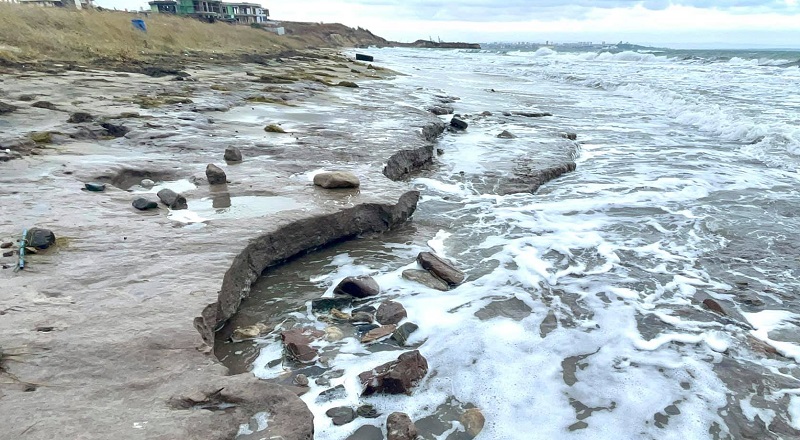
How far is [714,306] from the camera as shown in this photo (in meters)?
3.99

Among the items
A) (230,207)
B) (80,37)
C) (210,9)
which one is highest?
(210,9)

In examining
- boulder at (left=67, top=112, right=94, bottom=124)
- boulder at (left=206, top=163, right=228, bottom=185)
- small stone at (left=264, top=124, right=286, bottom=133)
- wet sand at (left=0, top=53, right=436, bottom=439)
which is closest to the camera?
wet sand at (left=0, top=53, right=436, bottom=439)

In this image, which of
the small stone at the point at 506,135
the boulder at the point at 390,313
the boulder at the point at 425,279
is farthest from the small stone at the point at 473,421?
the small stone at the point at 506,135

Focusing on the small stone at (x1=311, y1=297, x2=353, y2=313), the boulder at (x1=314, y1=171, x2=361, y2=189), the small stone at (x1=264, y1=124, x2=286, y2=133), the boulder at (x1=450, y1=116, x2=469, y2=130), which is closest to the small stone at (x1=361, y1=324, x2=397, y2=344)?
the small stone at (x1=311, y1=297, x2=353, y2=313)

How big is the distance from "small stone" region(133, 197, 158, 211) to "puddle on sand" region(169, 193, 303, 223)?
20cm

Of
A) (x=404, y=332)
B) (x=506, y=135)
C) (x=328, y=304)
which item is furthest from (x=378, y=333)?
(x=506, y=135)

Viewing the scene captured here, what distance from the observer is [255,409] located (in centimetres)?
225

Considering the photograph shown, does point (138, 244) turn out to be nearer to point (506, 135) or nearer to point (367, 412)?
point (367, 412)

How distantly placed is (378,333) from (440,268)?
111 cm

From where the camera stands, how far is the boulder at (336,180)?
18.2 ft

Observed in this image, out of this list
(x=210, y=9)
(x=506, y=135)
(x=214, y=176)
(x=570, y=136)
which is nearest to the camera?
(x=214, y=176)

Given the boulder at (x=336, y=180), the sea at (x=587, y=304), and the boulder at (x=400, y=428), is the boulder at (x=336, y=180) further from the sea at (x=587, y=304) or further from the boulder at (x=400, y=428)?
the boulder at (x=400, y=428)

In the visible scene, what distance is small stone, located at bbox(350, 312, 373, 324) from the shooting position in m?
3.63

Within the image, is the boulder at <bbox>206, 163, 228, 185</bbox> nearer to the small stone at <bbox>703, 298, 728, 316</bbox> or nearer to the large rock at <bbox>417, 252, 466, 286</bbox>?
the large rock at <bbox>417, 252, 466, 286</bbox>
